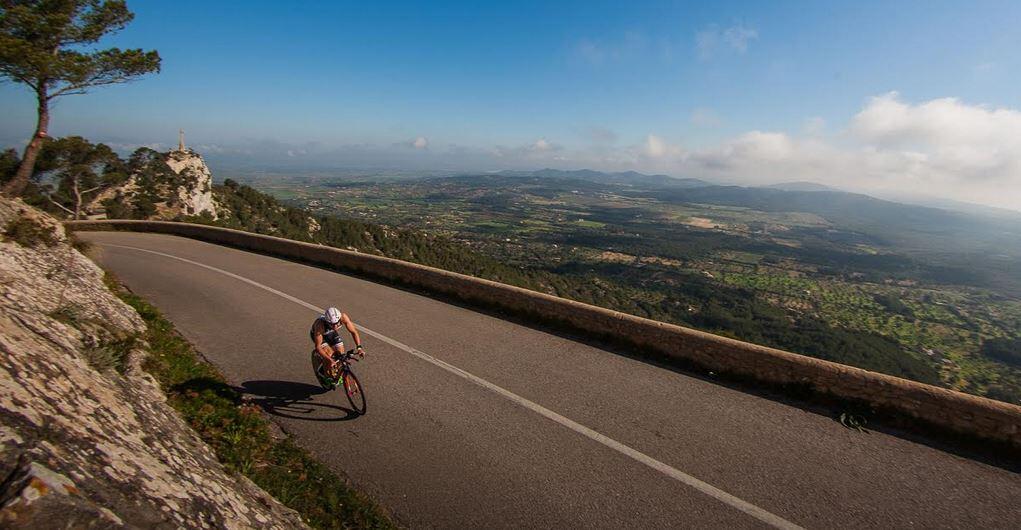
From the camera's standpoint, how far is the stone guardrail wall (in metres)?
→ 5.29

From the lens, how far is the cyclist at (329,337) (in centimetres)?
596

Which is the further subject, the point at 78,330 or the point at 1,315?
the point at 78,330

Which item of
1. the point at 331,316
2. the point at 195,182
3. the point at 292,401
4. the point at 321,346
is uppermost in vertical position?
the point at 195,182

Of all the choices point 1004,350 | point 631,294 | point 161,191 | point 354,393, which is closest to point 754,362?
point 354,393

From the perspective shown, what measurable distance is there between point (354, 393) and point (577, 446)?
3165 mm

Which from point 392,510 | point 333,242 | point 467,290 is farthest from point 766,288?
point 392,510

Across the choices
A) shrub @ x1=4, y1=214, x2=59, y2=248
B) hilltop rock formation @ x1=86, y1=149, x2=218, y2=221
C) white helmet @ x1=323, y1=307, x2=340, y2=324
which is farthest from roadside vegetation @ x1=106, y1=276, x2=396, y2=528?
hilltop rock formation @ x1=86, y1=149, x2=218, y2=221

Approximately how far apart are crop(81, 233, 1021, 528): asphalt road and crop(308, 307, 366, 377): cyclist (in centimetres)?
67

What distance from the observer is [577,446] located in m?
5.18

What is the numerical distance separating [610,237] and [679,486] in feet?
411

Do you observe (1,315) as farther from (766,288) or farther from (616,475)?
(766,288)

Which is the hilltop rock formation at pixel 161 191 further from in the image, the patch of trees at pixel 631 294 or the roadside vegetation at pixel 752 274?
the roadside vegetation at pixel 752 274

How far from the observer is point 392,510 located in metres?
4.17

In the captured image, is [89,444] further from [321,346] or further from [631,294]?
[631,294]
